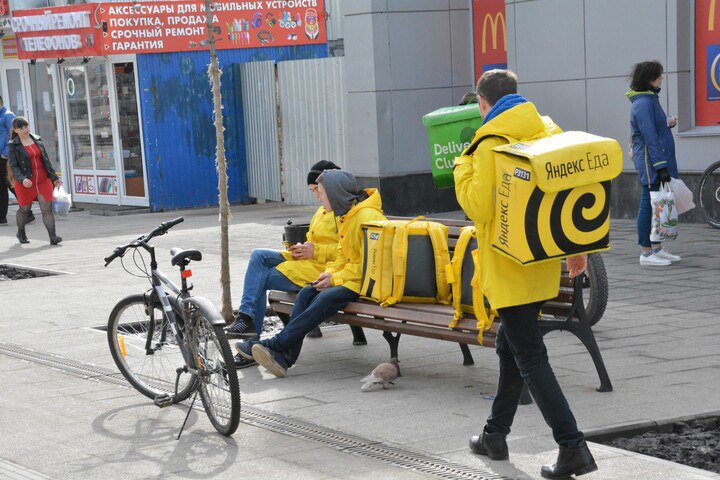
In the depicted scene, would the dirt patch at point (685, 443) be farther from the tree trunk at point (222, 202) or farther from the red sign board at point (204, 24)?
the red sign board at point (204, 24)

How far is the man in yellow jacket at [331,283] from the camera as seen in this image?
7.06 metres

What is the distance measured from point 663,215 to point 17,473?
21.6ft

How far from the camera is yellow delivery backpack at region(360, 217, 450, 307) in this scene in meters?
6.91

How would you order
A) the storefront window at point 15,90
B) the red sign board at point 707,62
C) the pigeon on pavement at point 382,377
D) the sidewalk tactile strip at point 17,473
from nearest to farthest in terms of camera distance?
the sidewalk tactile strip at point 17,473 < the pigeon on pavement at point 382,377 < the red sign board at point 707,62 < the storefront window at point 15,90

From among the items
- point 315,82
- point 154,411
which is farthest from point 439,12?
point 154,411

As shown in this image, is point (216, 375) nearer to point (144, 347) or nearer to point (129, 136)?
point (144, 347)

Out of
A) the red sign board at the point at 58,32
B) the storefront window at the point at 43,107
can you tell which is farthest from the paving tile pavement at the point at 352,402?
the storefront window at the point at 43,107

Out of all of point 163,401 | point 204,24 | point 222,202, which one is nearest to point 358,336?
point 222,202

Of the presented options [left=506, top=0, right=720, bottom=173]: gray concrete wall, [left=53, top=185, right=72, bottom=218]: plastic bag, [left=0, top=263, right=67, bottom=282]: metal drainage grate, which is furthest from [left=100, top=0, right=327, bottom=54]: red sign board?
[left=0, top=263, right=67, bottom=282]: metal drainage grate

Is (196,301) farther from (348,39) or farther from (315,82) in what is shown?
(315,82)

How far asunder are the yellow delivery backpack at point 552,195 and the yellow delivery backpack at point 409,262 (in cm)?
193

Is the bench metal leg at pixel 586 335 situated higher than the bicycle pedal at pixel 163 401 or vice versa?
the bench metal leg at pixel 586 335

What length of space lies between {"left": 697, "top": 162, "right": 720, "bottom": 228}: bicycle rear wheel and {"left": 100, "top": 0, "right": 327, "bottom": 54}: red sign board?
808 cm

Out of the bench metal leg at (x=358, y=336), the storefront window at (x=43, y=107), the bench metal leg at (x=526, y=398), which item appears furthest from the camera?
the storefront window at (x=43, y=107)
